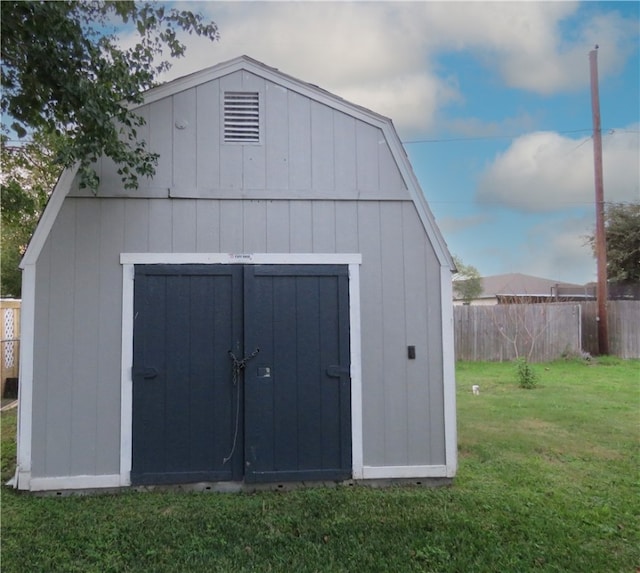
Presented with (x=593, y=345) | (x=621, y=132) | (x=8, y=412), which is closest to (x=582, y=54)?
(x=621, y=132)

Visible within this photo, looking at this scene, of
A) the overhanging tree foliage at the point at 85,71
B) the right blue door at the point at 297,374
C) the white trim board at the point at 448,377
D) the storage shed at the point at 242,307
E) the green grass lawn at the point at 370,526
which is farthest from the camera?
the white trim board at the point at 448,377

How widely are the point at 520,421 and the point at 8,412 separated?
24.6 feet

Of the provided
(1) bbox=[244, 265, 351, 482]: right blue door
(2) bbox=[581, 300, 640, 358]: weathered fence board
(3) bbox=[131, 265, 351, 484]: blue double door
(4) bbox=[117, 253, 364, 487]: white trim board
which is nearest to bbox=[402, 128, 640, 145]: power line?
(2) bbox=[581, 300, 640, 358]: weathered fence board

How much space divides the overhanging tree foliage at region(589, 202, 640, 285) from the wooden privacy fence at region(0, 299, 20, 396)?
1888 centimetres

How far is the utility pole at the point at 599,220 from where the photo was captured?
39.5 feet

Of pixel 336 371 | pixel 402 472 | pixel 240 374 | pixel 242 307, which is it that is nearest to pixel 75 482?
pixel 240 374

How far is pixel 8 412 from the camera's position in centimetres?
676

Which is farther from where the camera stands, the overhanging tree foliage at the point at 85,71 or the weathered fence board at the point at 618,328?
the weathered fence board at the point at 618,328

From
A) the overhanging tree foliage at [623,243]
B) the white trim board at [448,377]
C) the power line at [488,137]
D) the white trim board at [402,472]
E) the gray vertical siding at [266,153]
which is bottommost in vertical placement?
the white trim board at [402,472]

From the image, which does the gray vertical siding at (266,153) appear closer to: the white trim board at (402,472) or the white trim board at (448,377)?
the white trim board at (448,377)

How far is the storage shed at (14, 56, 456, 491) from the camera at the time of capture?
3678 mm

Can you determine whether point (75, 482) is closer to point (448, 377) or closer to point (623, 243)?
point (448, 377)

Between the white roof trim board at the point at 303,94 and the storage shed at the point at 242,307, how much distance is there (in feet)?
0.05

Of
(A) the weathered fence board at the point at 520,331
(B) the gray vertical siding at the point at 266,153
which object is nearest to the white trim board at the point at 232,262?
(B) the gray vertical siding at the point at 266,153
